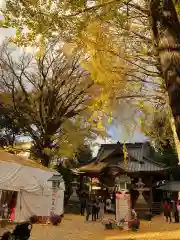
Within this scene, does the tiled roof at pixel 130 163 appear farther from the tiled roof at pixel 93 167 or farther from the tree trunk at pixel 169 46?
the tree trunk at pixel 169 46

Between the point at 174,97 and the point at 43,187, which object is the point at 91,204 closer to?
the point at 43,187

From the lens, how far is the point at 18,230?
5.77 meters

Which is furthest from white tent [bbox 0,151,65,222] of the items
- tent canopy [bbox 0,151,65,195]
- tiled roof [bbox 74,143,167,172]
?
tiled roof [bbox 74,143,167,172]

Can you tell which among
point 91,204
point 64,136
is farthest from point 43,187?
point 64,136

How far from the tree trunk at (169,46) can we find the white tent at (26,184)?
8.36 metres

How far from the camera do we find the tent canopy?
11045 millimetres

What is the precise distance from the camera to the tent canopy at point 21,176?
11.0 metres

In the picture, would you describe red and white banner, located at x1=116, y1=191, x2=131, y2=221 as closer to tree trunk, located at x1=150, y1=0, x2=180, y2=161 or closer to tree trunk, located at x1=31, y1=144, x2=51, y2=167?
tree trunk, located at x1=31, y1=144, x2=51, y2=167

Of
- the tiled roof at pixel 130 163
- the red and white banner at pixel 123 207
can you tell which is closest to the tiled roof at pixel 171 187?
the tiled roof at pixel 130 163

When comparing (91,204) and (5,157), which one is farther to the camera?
(91,204)

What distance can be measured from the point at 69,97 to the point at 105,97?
13.5 m

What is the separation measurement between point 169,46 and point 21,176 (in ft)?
31.6

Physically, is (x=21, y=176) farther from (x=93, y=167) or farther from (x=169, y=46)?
(x=93, y=167)

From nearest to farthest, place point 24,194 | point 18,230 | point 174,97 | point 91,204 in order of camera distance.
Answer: point 174,97 → point 18,230 → point 24,194 → point 91,204
